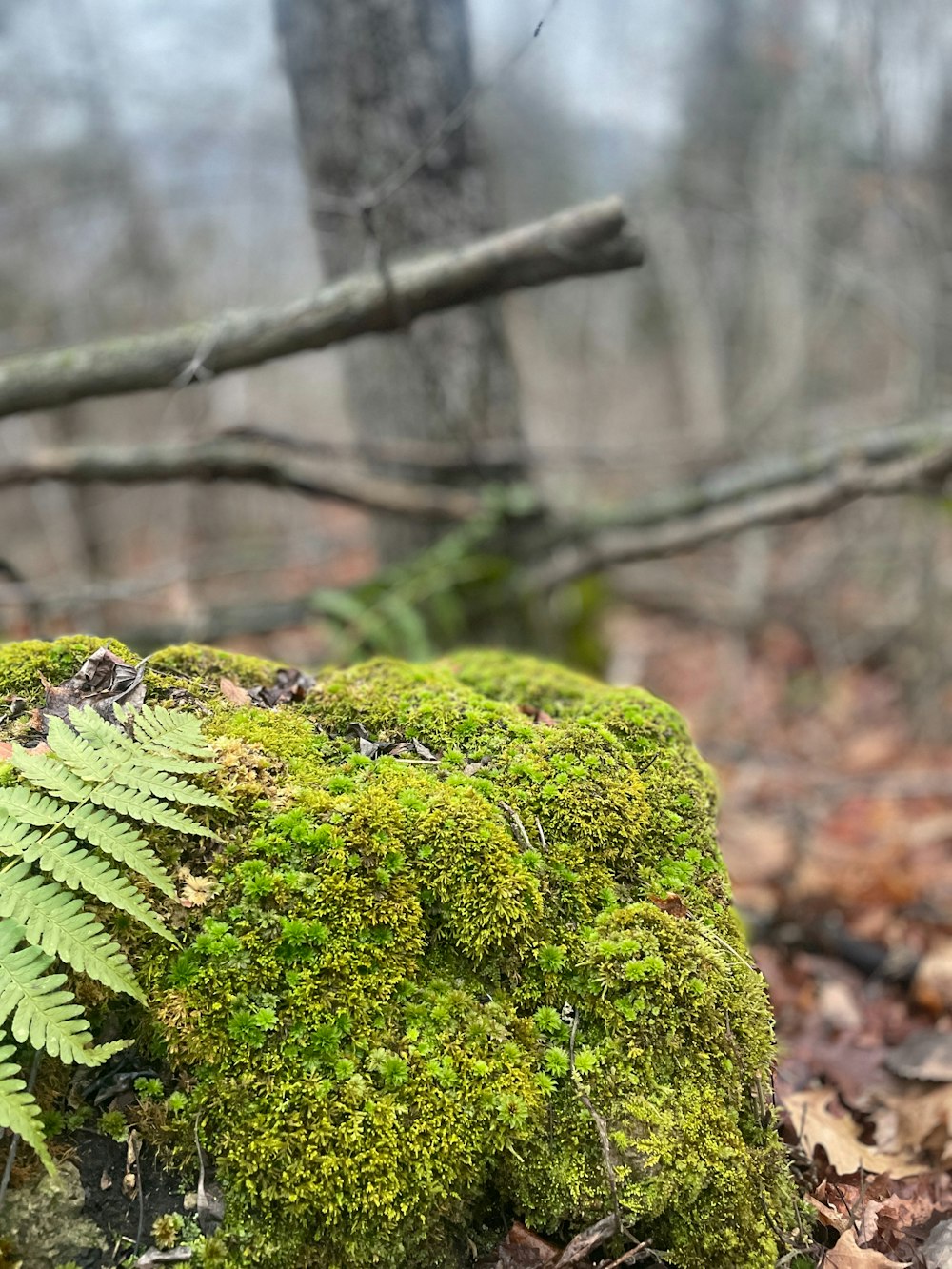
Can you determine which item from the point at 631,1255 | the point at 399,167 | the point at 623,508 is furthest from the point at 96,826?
the point at 623,508

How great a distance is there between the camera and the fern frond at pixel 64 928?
5.49 feet

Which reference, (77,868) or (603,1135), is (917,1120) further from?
(77,868)

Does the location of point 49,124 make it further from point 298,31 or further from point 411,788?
point 411,788

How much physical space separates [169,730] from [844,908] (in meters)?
3.90

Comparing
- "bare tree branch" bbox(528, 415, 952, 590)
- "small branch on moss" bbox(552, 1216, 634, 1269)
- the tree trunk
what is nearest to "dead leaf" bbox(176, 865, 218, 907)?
"small branch on moss" bbox(552, 1216, 634, 1269)

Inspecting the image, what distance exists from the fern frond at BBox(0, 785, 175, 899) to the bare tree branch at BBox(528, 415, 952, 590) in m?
4.64

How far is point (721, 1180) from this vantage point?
1.78 metres

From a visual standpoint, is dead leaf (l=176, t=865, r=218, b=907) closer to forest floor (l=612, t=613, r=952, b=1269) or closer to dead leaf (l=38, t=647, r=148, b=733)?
dead leaf (l=38, t=647, r=148, b=733)

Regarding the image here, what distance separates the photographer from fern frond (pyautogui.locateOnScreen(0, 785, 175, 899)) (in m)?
1.81

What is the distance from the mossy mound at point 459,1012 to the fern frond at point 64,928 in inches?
5.9

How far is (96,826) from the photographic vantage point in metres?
1.86

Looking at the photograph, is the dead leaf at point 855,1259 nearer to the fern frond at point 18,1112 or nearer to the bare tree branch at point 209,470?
the fern frond at point 18,1112

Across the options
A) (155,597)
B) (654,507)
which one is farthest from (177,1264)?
(155,597)

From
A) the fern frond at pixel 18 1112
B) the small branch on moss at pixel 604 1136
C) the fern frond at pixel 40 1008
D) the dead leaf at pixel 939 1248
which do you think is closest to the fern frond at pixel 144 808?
the fern frond at pixel 40 1008
